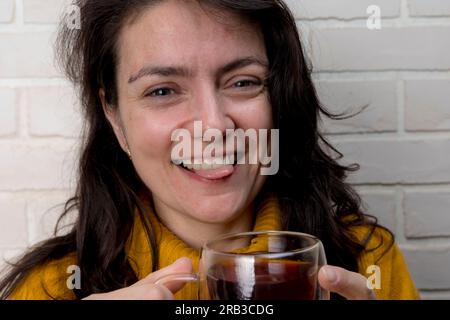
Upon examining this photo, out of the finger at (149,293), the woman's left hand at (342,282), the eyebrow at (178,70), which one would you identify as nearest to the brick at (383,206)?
the eyebrow at (178,70)

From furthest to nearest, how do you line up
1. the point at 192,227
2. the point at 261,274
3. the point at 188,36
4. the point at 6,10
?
the point at 6,10 < the point at 192,227 < the point at 188,36 < the point at 261,274

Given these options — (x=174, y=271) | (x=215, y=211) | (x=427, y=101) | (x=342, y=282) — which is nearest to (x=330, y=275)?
(x=342, y=282)

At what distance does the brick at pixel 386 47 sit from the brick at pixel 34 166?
0.48 m

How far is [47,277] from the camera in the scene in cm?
92

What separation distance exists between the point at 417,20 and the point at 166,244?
22.7 inches

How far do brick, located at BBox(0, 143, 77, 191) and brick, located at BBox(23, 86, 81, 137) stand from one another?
30 mm

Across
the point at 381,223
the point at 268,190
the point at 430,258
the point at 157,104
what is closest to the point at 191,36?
the point at 157,104

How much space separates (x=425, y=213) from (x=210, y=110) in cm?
51

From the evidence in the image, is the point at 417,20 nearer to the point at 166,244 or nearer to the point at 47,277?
the point at 166,244

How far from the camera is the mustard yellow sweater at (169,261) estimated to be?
91 centimetres

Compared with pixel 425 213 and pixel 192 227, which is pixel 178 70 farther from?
pixel 425 213

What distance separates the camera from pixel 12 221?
3.61 feet

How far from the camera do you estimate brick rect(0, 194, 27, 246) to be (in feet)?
3.58

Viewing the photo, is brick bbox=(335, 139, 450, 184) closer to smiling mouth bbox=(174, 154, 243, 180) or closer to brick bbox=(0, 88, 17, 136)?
smiling mouth bbox=(174, 154, 243, 180)
